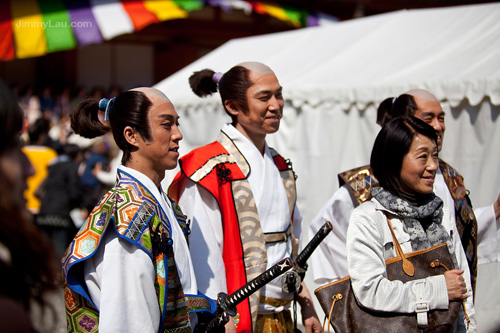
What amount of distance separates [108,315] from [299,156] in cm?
321

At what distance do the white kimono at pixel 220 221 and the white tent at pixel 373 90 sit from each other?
1.61m

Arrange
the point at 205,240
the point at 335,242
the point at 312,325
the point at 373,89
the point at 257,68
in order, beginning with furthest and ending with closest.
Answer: the point at 373,89
the point at 335,242
the point at 257,68
the point at 312,325
the point at 205,240

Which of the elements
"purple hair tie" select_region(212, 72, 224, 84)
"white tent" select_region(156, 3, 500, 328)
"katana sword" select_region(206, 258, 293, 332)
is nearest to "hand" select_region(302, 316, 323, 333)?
"katana sword" select_region(206, 258, 293, 332)

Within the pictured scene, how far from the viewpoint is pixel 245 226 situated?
7.64ft

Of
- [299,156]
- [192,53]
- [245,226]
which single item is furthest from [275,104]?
[192,53]

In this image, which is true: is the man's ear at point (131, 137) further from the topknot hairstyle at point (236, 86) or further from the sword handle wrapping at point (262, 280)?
the topknot hairstyle at point (236, 86)

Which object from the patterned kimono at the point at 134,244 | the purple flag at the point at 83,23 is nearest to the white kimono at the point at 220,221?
the patterned kimono at the point at 134,244

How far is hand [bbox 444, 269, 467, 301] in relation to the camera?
1932 millimetres

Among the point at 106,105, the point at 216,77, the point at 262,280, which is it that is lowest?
the point at 262,280

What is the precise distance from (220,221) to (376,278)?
2.18 feet

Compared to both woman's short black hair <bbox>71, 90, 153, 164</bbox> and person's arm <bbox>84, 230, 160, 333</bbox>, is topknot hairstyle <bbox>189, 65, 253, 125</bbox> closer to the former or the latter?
woman's short black hair <bbox>71, 90, 153, 164</bbox>

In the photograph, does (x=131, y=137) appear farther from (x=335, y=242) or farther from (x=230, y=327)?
(x=335, y=242)

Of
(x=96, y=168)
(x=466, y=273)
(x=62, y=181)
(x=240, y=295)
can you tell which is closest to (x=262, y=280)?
(x=240, y=295)

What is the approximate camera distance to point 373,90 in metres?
4.11
